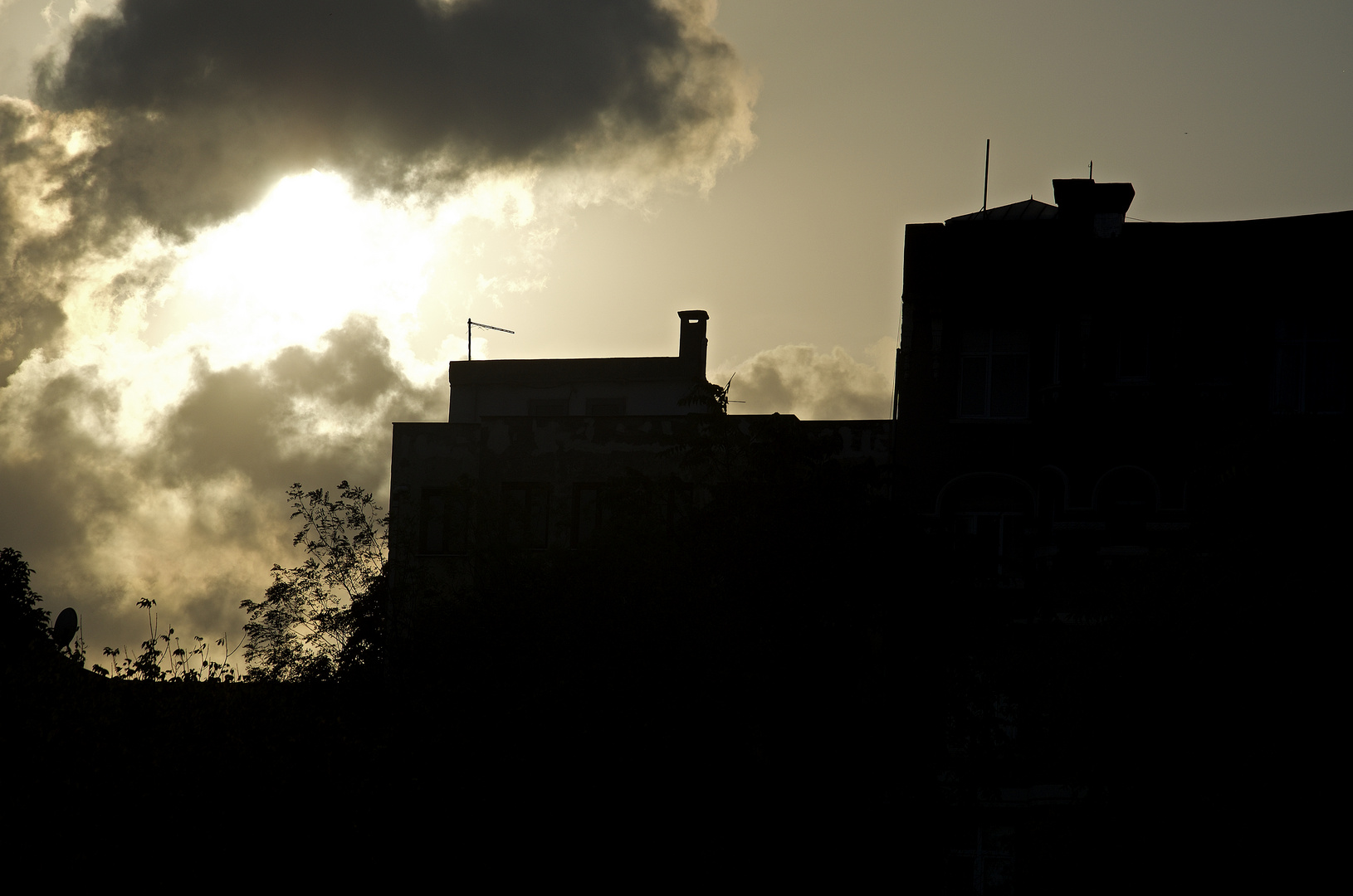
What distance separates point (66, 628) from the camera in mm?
27078

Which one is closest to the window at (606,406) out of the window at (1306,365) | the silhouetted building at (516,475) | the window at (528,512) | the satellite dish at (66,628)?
the silhouetted building at (516,475)

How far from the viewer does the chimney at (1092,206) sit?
24844mm

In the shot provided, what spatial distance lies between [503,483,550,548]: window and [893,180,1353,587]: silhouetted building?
394 inches

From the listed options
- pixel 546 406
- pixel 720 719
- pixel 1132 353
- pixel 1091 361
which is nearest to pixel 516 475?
pixel 546 406

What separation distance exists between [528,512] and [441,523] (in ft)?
11.3

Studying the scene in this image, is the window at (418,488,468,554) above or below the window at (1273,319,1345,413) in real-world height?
below

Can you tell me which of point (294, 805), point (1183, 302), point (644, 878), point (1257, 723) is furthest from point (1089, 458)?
point (294, 805)

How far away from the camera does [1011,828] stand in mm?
23922

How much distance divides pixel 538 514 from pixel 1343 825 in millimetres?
21781

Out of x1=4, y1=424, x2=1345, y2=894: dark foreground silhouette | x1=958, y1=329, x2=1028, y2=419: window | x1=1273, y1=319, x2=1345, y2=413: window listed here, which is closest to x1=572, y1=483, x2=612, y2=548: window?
x1=4, y1=424, x2=1345, y2=894: dark foreground silhouette

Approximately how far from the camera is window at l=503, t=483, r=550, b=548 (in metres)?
31.0

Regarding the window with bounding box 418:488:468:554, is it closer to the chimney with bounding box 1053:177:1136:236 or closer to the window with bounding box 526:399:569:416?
the window with bounding box 526:399:569:416

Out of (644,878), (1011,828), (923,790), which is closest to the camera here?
(644,878)

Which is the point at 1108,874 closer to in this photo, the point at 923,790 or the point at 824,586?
the point at 923,790
